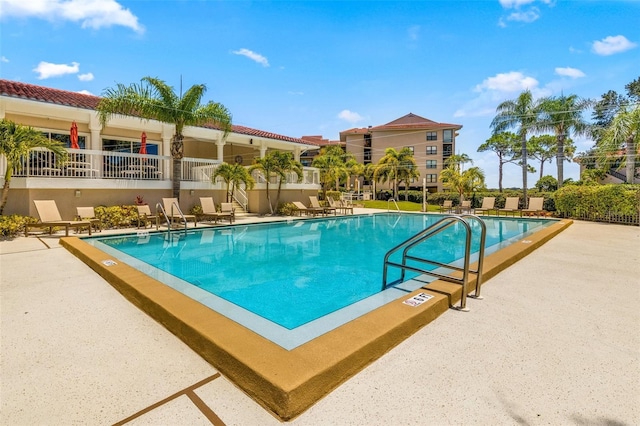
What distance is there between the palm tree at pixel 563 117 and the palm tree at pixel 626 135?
629 cm

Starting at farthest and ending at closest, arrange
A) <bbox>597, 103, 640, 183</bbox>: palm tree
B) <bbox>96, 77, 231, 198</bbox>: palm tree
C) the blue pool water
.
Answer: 1. <bbox>597, 103, 640, 183</bbox>: palm tree
2. <bbox>96, 77, 231, 198</bbox>: palm tree
3. the blue pool water

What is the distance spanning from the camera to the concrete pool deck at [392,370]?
2297mm

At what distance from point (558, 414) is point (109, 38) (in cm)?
1633

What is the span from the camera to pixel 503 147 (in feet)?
174

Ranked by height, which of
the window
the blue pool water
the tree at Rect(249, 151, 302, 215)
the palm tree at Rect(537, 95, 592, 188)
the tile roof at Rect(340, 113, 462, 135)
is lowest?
the blue pool water

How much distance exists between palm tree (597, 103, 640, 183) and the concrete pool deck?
18.9 m

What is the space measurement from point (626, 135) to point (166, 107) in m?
24.0

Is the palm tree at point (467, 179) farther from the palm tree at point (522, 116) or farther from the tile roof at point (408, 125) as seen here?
the tile roof at point (408, 125)

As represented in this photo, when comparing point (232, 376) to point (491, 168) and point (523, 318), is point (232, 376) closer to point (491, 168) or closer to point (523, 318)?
point (523, 318)

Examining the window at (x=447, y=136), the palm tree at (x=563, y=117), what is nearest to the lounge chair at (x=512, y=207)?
the palm tree at (x=563, y=117)

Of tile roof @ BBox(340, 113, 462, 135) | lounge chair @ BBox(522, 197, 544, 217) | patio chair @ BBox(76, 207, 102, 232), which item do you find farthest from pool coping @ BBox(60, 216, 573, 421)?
tile roof @ BBox(340, 113, 462, 135)

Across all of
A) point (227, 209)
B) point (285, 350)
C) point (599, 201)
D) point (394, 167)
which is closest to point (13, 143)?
point (227, 209)

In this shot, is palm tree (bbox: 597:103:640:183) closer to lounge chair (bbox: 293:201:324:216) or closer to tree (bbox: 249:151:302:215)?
lounge chair (bbox: 293:201:324:216)

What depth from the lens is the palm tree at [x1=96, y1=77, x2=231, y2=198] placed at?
13398 millimetres
